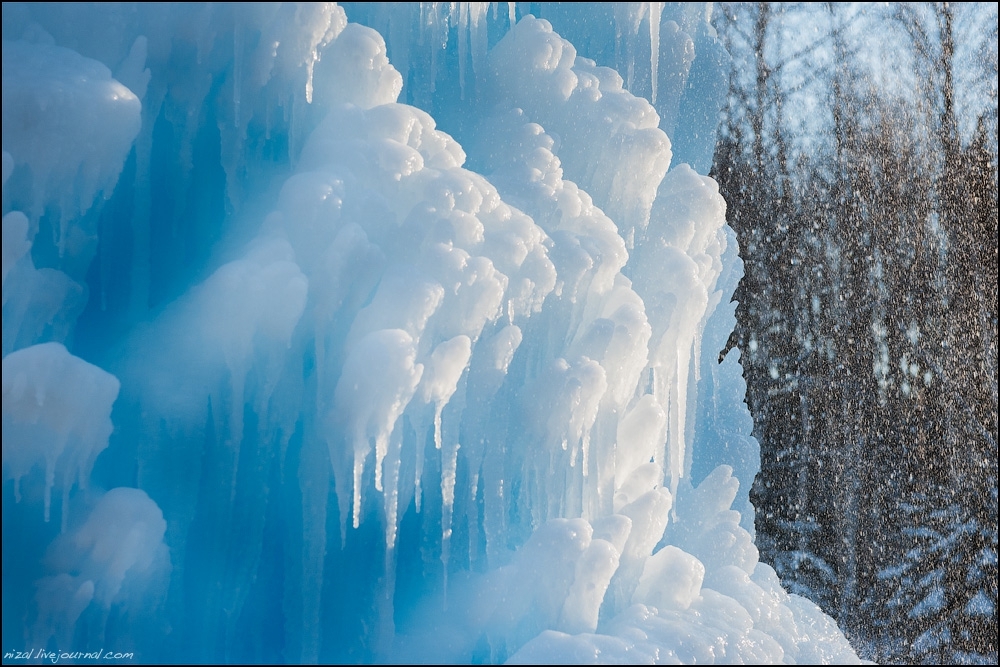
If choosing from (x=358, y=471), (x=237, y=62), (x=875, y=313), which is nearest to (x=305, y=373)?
(x=358, y=471)

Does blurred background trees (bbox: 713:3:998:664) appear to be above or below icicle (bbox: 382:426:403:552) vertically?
above

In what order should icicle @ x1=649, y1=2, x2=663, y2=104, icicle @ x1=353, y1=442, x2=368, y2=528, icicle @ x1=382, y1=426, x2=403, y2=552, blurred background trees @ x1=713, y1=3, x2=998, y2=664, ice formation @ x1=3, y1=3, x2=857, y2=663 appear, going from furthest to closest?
blurred background trees @ x1=713, y1=3, x2=998, y2=664 → icicle @ x1=649, y1=2, x2=663, y2=104 → icicle @ x1=382, y1=426, x2=403, y2=552 → icicle @ x1=353, y1=442, x2=368, y2=528 → ice formation @ x1=3, y1=3, x2=857, y2=663

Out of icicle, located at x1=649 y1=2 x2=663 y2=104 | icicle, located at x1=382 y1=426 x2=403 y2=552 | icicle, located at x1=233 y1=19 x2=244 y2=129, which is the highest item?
icicle, located at x1=649 y1=2 x2=663 y2=104

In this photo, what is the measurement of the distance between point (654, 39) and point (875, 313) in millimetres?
7163

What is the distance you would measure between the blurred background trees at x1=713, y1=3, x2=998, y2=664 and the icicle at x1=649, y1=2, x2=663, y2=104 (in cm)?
626

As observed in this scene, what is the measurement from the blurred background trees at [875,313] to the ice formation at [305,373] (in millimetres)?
6565

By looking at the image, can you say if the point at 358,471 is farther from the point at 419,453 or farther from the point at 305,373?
the point at 305,373

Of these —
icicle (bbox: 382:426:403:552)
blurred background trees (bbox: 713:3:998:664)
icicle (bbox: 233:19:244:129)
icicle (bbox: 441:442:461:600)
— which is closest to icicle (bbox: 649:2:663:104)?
icicle (bbox: 233:19:244:129)

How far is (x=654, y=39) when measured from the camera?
16.5 feet

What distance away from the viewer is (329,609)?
3.25 meters

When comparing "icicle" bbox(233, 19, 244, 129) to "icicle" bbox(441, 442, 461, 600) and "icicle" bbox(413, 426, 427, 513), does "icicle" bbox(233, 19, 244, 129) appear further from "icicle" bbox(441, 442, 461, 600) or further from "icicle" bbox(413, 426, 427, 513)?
"icicle" bbox(441, 442, 461, 600)

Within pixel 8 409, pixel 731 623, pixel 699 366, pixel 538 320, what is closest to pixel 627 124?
pixel 538 320

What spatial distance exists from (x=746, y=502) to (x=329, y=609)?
114 inches

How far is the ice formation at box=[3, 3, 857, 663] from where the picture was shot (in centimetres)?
277
